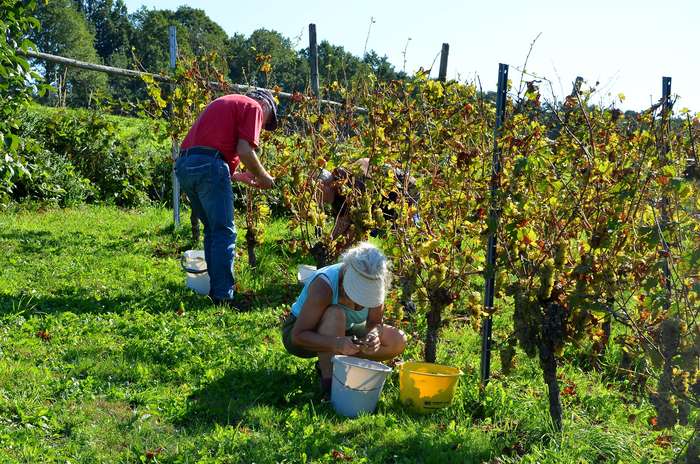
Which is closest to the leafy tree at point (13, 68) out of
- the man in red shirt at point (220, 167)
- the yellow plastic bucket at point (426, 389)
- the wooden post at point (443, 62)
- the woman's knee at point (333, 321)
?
the man in red shirt at point (220, 167)

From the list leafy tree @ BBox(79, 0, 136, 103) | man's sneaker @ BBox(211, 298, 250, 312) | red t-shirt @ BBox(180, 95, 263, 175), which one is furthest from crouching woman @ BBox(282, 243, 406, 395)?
leafy tree @ BBox(79, 0, 136, 103)

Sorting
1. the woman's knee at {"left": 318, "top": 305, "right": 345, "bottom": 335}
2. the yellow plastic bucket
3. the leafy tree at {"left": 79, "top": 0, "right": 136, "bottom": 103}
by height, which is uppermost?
the leafy tree at {"left": 79, "top": 0, "right": 136, "bottom": 103}

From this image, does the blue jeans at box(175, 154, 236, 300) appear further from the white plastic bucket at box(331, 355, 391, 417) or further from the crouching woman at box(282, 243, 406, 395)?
the white plastic bucket at box(331, 355, 391, 417)

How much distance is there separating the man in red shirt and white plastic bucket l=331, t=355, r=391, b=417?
1.94m

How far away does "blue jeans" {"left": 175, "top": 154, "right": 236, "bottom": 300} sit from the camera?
212 inches

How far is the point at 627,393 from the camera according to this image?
4.51m

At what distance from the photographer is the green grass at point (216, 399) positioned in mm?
3303

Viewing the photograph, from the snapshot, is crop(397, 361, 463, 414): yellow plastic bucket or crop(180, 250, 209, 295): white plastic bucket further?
crop(180, 250, 209, 295): white plastic bucket

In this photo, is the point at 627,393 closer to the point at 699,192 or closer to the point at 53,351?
the point at 699,192

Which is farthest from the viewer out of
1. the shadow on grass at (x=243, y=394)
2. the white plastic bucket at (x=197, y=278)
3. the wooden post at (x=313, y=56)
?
the wooden post at (x=313, y=56)

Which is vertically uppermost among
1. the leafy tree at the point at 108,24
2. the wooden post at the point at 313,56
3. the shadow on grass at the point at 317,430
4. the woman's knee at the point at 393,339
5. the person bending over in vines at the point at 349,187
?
the leafy tree at the point at 108,24

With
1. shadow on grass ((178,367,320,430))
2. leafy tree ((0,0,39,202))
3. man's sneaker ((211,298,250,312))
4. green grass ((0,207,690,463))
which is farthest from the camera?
man's sneaker ((211,298,250,312))

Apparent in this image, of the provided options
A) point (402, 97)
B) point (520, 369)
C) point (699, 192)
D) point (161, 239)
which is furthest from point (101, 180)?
point (699, 192)

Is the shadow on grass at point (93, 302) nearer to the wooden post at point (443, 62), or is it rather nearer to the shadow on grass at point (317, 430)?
the shadow on grass at point (317, 430)
